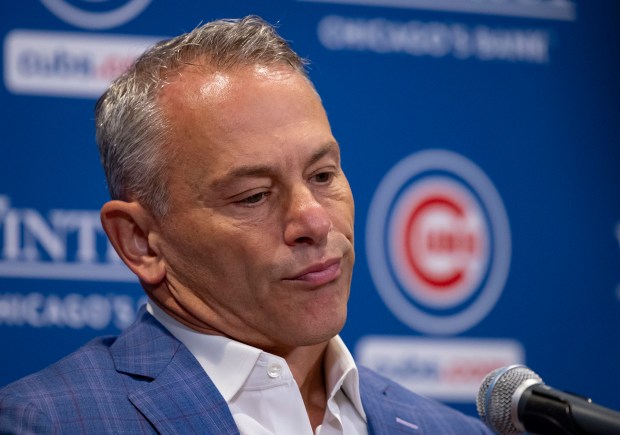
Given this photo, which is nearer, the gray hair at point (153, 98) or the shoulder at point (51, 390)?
the shoulder at point (51, 390)

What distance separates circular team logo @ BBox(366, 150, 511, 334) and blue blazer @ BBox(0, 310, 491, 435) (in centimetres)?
99

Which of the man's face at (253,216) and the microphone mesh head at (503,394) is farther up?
the man's face at (253,216)

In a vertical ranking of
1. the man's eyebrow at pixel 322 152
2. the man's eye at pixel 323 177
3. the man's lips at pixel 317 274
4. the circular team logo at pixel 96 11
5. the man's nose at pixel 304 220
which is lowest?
the man's lips at pixel 317 274

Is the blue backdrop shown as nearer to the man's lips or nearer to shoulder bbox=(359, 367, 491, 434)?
shoulder bbox=(359, 367, 491, 434)

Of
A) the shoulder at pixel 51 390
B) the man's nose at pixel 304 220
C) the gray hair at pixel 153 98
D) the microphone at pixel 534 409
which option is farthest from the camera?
the gray hair at pixel 153 98

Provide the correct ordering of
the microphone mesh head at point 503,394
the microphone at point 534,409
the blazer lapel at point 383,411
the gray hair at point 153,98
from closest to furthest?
the microphone at point 534,409 → the microphone mesh head at point 503,394 → the gray hair at point 153,98 → the blazer lapel at point 383,411

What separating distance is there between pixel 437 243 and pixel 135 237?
135 cm

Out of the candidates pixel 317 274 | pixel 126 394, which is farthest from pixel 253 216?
pixel 126 394

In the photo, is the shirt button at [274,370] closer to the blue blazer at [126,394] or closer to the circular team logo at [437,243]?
the blue blazer at [126,394]

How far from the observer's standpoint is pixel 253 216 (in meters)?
2.14

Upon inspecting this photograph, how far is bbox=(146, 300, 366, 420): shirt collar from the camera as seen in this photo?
217cm

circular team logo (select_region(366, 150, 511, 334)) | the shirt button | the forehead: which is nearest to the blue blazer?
the shirt button

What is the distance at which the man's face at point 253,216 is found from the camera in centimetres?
213

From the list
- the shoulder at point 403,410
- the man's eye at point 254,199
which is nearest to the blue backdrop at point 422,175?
the shoulder at point 403,410
